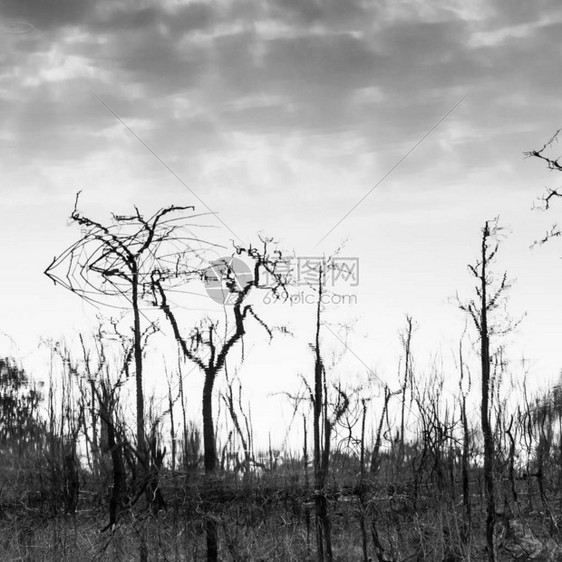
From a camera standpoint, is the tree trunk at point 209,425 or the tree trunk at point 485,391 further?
the tree trunk at point 209,425

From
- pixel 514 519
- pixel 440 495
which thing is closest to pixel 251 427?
pixel 440 495

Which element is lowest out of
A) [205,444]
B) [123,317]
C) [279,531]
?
[279,531]

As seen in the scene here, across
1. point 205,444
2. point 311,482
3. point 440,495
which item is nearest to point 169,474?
point 205,444

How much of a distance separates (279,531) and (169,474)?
7131mm

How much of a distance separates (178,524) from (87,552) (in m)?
3.36

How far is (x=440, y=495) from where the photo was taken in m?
18.8

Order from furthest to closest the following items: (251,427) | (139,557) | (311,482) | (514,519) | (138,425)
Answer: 1. (251,427)
2. (311,482)
3. (514,519)
4. (138,425)
5. (139,557)

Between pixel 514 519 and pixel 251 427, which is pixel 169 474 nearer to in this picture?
pixel 251 427

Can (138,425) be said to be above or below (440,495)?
above

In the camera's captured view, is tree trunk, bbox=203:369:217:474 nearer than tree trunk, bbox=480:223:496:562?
No

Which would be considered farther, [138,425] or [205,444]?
[205,444]

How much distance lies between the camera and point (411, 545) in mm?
14703

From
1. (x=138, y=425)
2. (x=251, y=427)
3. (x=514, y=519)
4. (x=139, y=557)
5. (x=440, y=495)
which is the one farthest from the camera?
(x=251, y=427)

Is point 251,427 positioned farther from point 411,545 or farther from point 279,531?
point 411,545
